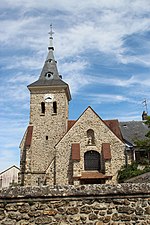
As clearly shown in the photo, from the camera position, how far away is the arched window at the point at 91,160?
2714cm

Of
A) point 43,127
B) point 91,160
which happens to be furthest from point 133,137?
point 43,127

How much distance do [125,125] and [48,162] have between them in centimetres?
1007

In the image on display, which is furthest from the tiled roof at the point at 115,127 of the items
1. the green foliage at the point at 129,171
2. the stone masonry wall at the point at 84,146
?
the green foliage at the point at 129,171

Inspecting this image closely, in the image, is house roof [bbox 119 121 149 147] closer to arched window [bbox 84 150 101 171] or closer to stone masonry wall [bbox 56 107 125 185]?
stone masonry wall [bbox 56 107 125 185]

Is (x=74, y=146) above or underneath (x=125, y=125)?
underneath

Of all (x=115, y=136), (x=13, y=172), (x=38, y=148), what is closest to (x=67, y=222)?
(x=115, y=136)

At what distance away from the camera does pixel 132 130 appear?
104 ft

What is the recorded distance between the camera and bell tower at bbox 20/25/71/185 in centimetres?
2858

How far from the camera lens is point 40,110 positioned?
31.8m

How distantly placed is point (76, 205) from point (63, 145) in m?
23.3

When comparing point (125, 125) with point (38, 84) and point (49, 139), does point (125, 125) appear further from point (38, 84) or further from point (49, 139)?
point (38, 84)

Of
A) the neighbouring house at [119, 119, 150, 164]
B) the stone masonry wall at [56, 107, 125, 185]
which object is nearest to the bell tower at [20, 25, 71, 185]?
the stone masonry wall at [56, 107, 125, 185]

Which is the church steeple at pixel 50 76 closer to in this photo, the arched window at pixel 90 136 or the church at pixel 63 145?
the church at pixel 63 145

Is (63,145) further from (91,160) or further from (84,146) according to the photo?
(91,160)
